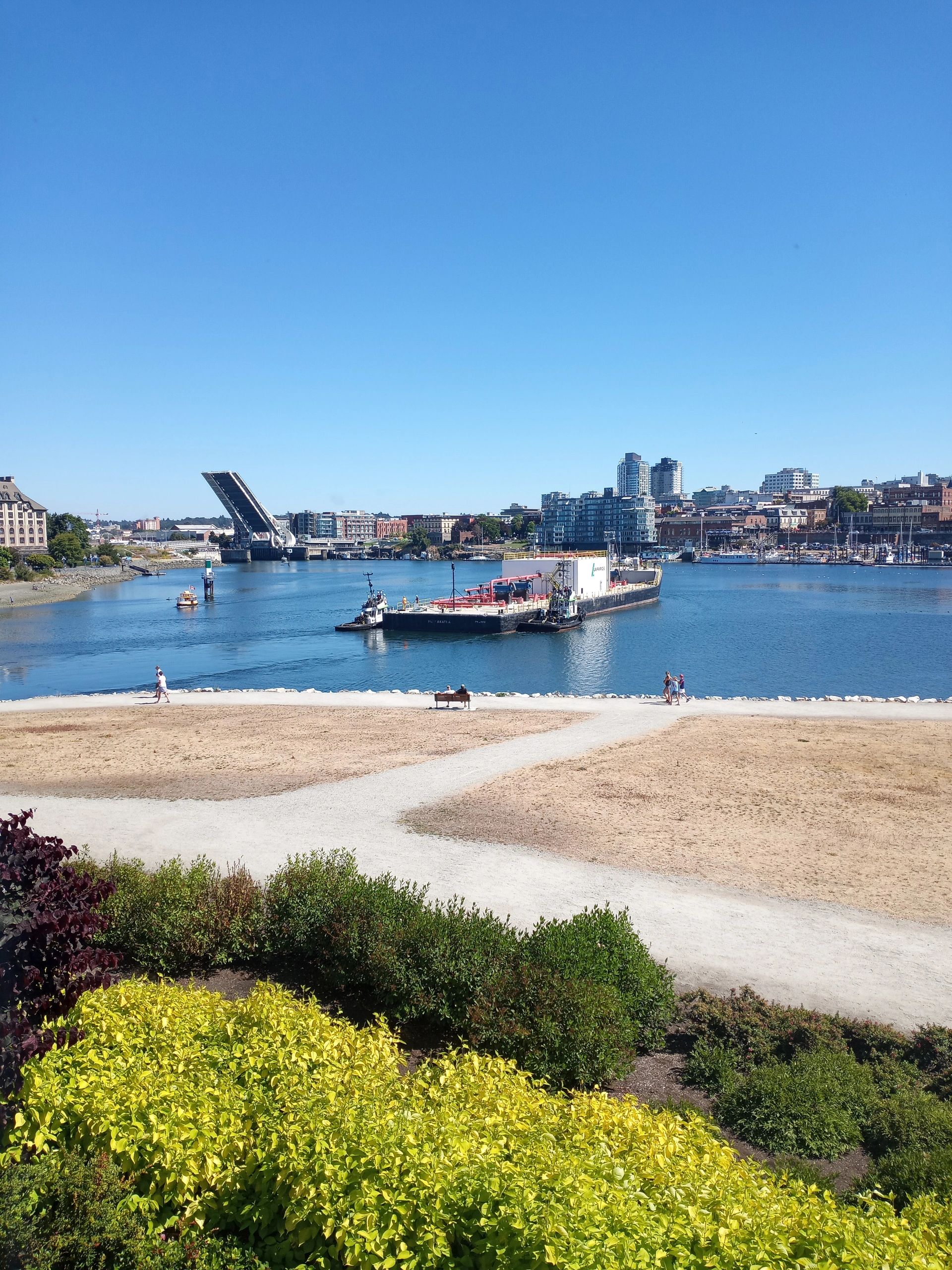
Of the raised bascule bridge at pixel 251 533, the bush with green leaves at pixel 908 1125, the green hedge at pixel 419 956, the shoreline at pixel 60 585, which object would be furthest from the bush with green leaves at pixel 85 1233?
the raised bascule bridge at pixel 251 533

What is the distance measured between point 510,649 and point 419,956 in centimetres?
3505

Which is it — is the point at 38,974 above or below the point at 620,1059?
above

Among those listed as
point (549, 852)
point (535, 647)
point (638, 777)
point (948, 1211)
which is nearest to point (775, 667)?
point (535, 647)

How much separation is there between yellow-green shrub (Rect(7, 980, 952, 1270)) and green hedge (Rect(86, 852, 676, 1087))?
92 centimetres

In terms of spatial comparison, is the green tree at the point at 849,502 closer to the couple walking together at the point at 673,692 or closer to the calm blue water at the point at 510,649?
the calm blue water at the point at 510,649

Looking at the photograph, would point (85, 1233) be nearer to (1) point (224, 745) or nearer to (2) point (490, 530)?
(1) point (224, 745)

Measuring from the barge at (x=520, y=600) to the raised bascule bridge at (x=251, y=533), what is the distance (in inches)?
3218

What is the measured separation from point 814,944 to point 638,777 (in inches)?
264

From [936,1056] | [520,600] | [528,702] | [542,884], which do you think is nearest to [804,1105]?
[936,1056]

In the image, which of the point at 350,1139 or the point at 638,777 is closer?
the point at 350,1139

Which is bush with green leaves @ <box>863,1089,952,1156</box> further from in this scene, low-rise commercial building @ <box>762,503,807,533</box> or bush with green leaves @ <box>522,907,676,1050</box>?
low-rise commercial building @ <box>762,503,807,533</box>

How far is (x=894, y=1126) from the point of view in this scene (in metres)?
5.44

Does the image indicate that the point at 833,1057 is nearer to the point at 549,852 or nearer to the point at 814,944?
the point at 814,944

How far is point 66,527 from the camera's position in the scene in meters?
121
